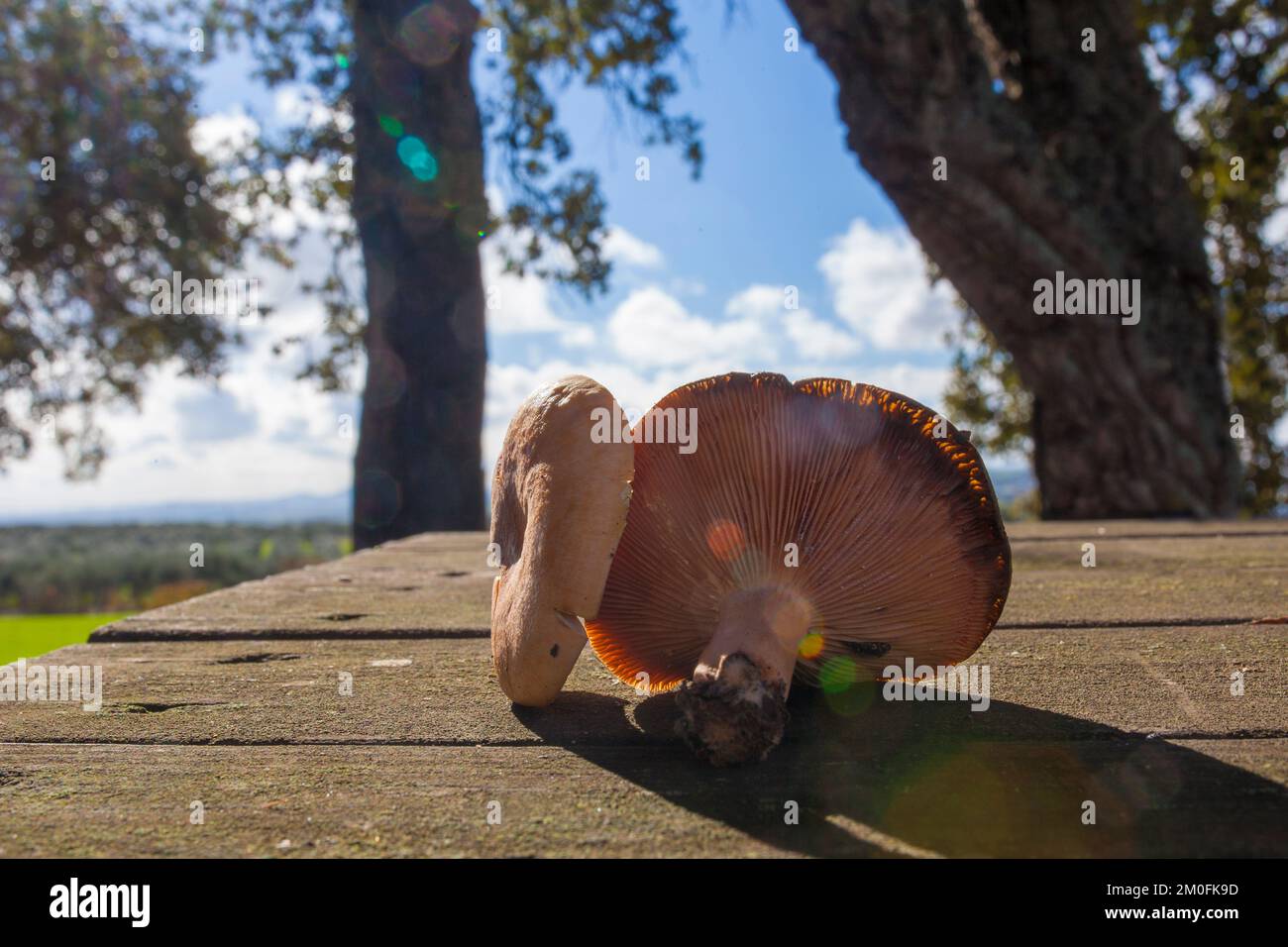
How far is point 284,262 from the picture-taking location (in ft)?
48.4

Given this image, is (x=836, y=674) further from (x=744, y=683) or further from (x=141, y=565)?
(x=141, y=565)

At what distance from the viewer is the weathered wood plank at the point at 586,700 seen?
1.42 m

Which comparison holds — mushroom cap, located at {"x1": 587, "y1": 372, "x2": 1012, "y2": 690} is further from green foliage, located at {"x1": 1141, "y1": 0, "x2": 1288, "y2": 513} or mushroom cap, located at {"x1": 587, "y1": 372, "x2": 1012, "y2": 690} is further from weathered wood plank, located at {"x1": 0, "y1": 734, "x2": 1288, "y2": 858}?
green foliage, located at {"x1": 1141, "y1": 0, "x2": 1288, "y2": 513}

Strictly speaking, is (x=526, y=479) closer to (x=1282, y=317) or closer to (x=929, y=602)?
(x=929, y=602)

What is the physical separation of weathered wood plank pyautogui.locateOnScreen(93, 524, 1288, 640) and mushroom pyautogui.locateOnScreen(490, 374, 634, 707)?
0.77 metres

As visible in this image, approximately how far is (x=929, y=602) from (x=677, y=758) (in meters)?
0.61

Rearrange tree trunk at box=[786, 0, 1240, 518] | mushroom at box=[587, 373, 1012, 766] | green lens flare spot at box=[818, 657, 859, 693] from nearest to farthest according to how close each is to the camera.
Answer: mushroom at box=[587, 373, 1012, 766] → green lens flare spot at box=[818, 657, 859, 693] → tree trunk at box=[786, 0, 1240, 518]

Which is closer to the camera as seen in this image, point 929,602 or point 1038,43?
point 929,602

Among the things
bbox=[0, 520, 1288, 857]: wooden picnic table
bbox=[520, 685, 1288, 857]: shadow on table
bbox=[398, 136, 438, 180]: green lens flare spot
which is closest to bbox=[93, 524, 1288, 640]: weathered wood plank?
bbox=[0, 520, 1288, 857]: wooden picnic table

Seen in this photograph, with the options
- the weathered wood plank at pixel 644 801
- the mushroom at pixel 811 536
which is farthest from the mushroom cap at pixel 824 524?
the weathered wood plank at pixel 644 801

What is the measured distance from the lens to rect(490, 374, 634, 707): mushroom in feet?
4.65

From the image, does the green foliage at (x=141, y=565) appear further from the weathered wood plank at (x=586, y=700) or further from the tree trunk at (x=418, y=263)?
the weathered wood plank at (x=586, y=700)
